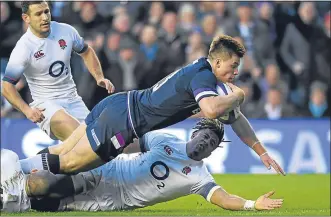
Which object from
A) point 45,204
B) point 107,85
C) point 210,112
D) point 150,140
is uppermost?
point 210,112

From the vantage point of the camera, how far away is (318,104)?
16.8 m

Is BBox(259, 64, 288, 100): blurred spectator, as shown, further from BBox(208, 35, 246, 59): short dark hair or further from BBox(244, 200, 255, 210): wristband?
BBox(244, 200, 255, 210): wristband

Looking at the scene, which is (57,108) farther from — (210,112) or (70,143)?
(210,112)

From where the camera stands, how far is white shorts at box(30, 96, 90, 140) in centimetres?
1141

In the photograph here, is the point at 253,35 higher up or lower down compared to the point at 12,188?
higher up

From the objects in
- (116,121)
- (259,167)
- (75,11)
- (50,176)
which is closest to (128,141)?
(116,121)

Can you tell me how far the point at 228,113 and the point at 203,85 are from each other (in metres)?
0.46

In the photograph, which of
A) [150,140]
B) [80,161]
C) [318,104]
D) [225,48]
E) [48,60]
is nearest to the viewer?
[225,48]

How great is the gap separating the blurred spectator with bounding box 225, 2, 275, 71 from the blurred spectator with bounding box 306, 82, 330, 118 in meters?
1.00

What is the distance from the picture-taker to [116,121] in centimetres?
955

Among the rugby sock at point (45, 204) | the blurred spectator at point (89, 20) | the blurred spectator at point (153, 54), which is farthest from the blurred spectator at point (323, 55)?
the rugby sock at point (45, 204)

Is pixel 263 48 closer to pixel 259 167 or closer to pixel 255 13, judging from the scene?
pixel 255 13

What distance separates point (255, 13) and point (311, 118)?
2583 mm

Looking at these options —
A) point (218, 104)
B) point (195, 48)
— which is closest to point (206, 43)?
point (195, 48)
